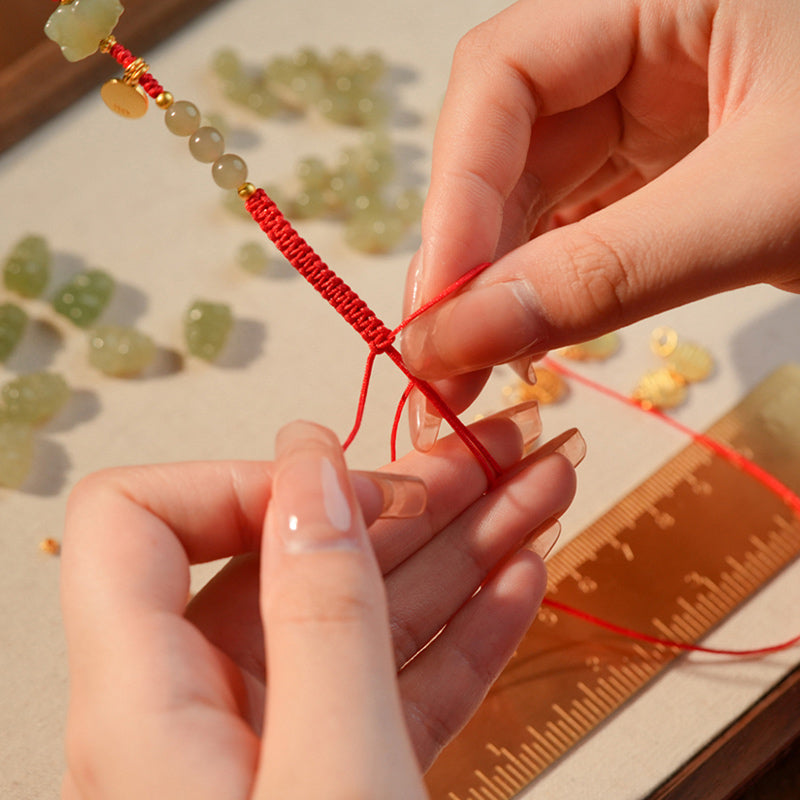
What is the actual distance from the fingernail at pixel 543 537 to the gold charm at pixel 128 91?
826 mm

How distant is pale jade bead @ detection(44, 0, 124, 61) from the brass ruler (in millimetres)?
1110

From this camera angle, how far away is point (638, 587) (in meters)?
1.52

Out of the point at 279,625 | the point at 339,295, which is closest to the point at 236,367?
the point at 339,295

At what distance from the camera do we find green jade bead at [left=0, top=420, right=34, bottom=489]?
1.58m

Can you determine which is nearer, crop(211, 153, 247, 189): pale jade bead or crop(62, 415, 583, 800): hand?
crop(62, 415, 583, 800): hand

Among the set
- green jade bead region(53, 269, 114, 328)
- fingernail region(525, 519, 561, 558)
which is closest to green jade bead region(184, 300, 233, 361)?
green jade bead region(53, 269, 114, 328)

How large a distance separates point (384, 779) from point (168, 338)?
3.99ft

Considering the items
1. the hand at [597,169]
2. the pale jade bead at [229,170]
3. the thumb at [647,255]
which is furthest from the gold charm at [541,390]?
the pale jade bead at [229,170]

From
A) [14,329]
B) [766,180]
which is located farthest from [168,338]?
[766,180]

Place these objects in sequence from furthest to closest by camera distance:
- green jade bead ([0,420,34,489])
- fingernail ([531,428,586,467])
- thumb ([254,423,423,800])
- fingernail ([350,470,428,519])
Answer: green jade bead ([0,420,34,489])
fingernail ([531,428,586,467])
fingernail ([350,470,428,519])
thumb ([254,423,423,800])

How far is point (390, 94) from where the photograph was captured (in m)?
2.15

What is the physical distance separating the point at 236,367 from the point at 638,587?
876 millimetres

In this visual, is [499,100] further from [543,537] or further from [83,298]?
[83,298]

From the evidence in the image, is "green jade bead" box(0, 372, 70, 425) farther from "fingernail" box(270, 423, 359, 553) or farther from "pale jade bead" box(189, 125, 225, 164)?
"fingernail" box(270, 423, 359, 553)
